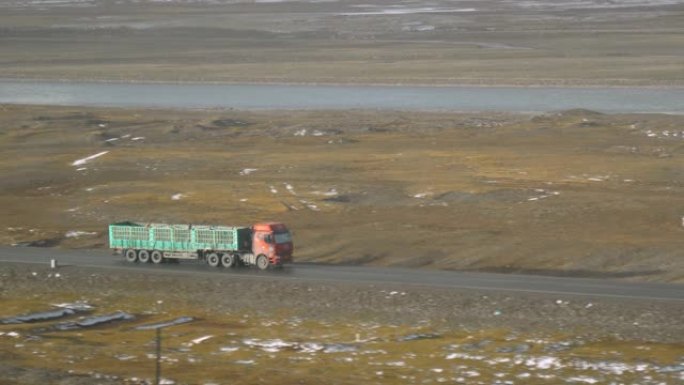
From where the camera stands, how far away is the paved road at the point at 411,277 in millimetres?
42344

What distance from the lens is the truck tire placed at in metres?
50.1

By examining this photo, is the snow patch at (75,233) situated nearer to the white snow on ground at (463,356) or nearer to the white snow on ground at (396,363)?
the white snow on ground at (396,363)

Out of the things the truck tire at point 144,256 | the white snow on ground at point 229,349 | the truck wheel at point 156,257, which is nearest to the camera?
the white snow on ground at point 229,349

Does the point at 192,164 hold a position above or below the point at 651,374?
above

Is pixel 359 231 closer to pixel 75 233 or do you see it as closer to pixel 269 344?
pixel 75 233

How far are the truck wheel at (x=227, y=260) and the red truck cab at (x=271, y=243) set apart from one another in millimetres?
867

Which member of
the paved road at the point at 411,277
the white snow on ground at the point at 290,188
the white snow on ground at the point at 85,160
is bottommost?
the paved road at the point at 411,277

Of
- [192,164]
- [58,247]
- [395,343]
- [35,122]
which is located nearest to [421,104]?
[35,122]

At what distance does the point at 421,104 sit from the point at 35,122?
114 ft

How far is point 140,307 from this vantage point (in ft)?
143

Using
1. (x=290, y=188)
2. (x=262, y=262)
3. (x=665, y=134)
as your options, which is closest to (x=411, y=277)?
(x=262, y=262)

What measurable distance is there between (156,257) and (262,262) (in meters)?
4.51

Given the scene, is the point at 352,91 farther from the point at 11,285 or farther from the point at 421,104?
the point at 11,285

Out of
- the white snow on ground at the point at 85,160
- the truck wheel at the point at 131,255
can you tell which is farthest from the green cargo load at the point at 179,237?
the white snow on ground at the point at 85,160
